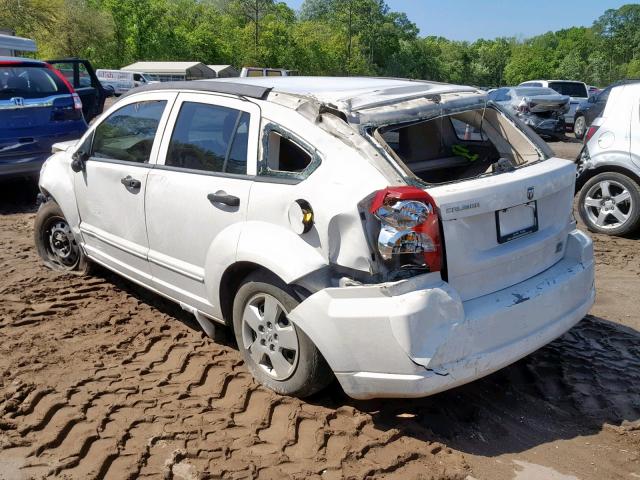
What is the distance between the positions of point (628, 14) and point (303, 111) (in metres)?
111

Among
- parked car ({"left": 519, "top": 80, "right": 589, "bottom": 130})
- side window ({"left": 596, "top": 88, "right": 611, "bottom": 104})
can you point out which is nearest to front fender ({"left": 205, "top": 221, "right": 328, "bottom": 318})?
side window ({"left": 596, "top": 88, "right": 611, "bottom": 104})

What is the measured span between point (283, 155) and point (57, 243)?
118 inches

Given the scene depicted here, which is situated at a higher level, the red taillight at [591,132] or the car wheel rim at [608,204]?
the red taillight at [591,132]

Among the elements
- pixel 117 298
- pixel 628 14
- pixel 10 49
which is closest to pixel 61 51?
pixel 10 49

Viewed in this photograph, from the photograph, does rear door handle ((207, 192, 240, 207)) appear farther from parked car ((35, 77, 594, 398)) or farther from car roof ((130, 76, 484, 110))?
car roof ((130, 76, 484, 110))

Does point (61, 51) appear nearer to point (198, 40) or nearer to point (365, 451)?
point (198, 40)

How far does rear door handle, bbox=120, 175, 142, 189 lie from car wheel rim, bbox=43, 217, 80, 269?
136 cm

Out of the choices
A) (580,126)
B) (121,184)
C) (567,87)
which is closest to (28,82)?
(121,184)

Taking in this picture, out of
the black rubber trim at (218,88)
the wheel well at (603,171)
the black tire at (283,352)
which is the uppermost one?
the black rubber trim at (218,88)

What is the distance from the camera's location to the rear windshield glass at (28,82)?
25.4 ft

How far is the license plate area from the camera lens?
3.14m

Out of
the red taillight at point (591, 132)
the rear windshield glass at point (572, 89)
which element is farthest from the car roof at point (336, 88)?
the rear windshield glass at point (572, 89)

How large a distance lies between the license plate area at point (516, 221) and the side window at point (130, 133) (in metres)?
2.29

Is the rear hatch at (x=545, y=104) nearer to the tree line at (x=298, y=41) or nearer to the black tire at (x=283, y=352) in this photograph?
the black tire at (x=283, y=352)
